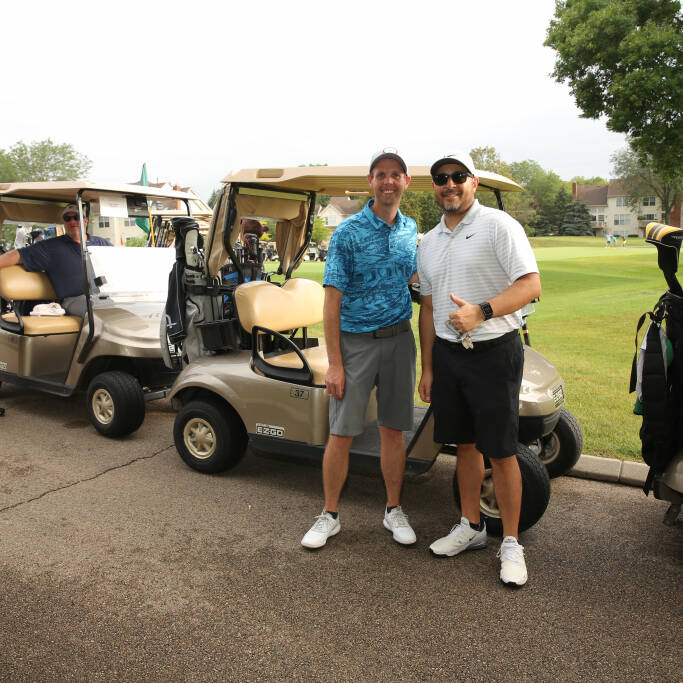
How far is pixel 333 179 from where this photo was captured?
12.9ft

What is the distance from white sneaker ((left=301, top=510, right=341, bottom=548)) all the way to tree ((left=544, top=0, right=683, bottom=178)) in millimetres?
17438

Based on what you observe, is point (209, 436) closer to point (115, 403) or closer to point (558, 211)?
point (115, 403)

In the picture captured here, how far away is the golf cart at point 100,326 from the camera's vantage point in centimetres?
511

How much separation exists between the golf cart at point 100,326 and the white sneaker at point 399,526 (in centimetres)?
249

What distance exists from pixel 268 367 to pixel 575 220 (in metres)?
81.8

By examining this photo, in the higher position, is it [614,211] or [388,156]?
[614,211]

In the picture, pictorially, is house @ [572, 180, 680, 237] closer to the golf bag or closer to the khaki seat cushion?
the khaki seat cushion

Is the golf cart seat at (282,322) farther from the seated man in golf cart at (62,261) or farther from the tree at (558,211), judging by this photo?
the tree at (558,211)

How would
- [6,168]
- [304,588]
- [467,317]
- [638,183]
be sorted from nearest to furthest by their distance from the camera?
[467,317] → [304,588] → [6,168] → [638,183]

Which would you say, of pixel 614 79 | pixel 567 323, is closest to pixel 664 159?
pixel 614 79

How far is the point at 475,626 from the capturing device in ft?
8.54

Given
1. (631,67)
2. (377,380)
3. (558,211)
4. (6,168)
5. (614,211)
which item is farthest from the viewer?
(614,211)

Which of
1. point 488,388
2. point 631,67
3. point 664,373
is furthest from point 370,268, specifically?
point 631,67

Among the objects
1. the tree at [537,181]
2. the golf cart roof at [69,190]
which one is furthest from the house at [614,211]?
the golf cart roof at [69,190]
